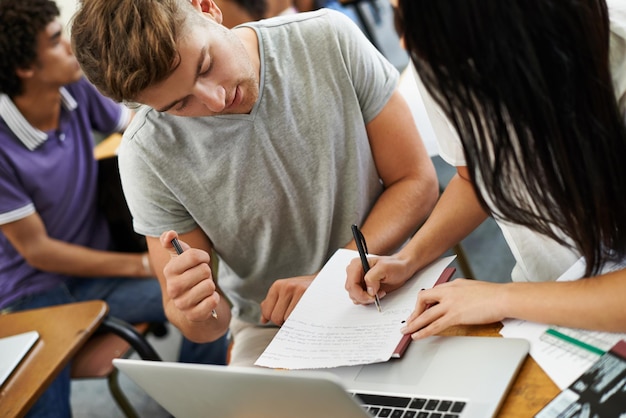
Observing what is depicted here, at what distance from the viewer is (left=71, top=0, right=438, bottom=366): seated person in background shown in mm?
1503

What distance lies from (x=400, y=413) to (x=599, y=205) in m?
0.38

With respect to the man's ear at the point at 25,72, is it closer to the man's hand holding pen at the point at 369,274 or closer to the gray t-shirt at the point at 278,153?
the gray t-shirt at the point at 278,153

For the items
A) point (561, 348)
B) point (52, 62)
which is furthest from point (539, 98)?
point (52, 62)

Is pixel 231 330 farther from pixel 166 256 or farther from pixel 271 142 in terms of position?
pixel 271 142

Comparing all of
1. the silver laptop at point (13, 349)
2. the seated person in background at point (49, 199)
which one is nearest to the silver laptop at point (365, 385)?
the silver laptop at point (13, 349)

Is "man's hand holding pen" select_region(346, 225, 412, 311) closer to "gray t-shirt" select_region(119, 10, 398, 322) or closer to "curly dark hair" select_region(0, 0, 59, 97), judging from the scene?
"gray t-shirt" select_region(119, 10, 398, 322)

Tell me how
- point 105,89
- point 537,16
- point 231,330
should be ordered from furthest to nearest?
point 231,330, point 105,89, point 537,16

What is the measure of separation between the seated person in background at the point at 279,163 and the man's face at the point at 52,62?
46.1 inches

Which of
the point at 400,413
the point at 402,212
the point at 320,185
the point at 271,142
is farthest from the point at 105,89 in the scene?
the point at 400,413

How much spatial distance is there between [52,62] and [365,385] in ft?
6.36

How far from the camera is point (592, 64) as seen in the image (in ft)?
3.03

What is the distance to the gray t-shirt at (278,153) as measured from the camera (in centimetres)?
152

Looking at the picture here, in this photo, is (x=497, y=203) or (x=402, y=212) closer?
(x=497, y=203)

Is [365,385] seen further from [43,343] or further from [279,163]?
[43,343]
